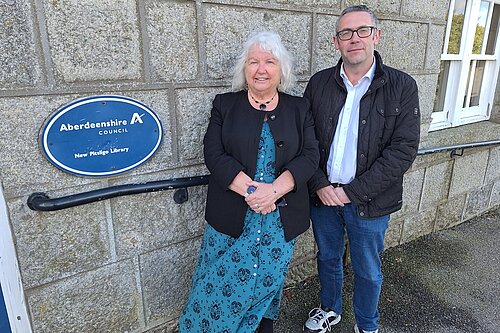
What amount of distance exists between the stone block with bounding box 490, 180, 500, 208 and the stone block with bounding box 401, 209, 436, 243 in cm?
121

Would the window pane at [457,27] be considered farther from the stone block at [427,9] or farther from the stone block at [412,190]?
the stone block at [412,190]

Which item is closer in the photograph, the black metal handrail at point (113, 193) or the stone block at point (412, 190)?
the black metal handrail at point (113, 193)

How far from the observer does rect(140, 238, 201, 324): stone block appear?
2078mm

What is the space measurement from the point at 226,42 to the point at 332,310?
74.2 inches

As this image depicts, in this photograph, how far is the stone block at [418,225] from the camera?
3.49 m

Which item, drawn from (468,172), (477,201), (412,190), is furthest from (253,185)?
(477,201)

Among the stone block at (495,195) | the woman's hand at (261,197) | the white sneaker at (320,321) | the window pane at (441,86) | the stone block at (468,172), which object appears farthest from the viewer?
the stone block at (495,195)

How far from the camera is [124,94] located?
68.6 inches

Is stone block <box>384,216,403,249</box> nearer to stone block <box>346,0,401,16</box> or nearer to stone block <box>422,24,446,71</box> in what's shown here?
stone block <box>422,24,446,71</box>

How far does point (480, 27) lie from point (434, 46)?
3.68 feet

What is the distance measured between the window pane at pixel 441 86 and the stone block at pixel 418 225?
1.09 meters

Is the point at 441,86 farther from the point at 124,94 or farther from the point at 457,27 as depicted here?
the point at 124,94

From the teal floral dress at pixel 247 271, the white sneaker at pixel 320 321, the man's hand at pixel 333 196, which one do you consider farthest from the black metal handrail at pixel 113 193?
the white sneaker at pixel 320 321

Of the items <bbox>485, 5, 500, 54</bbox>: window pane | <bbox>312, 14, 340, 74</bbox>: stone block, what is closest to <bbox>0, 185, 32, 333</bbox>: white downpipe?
<bbox>312, 14, 340, 74</bbox>: stone block
